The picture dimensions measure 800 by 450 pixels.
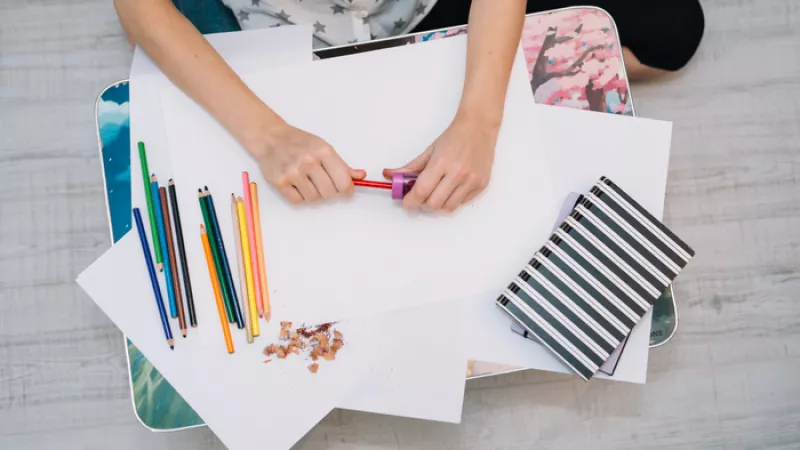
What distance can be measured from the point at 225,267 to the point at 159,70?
234 mm

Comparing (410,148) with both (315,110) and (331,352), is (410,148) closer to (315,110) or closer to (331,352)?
(315,110)

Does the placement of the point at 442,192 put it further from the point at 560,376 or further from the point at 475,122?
the point at 560,376

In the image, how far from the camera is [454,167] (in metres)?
0.62

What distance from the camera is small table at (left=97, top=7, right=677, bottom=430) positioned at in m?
0.67

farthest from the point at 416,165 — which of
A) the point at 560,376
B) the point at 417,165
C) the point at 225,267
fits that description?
the point at 560,376

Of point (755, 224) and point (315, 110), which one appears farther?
point (755, 224)

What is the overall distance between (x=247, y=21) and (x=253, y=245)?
28cm

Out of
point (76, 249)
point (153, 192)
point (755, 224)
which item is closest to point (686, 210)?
point (755, 224)

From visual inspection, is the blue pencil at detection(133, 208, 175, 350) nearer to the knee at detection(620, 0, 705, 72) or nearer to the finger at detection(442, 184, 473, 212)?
the finger at detection(442, 184, 473, 212)

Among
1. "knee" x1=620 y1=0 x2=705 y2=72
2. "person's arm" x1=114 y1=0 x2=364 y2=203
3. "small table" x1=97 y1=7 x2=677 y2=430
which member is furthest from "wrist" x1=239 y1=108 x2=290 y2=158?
"knee" x1=620 y1=0 x2=705 y2=72

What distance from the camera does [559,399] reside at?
0.86 metres

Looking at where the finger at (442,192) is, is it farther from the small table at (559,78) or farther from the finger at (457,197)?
the small table at (559,78)

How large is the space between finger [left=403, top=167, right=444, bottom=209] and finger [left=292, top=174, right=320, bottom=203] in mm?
94

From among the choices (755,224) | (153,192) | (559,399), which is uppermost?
(153,192)
